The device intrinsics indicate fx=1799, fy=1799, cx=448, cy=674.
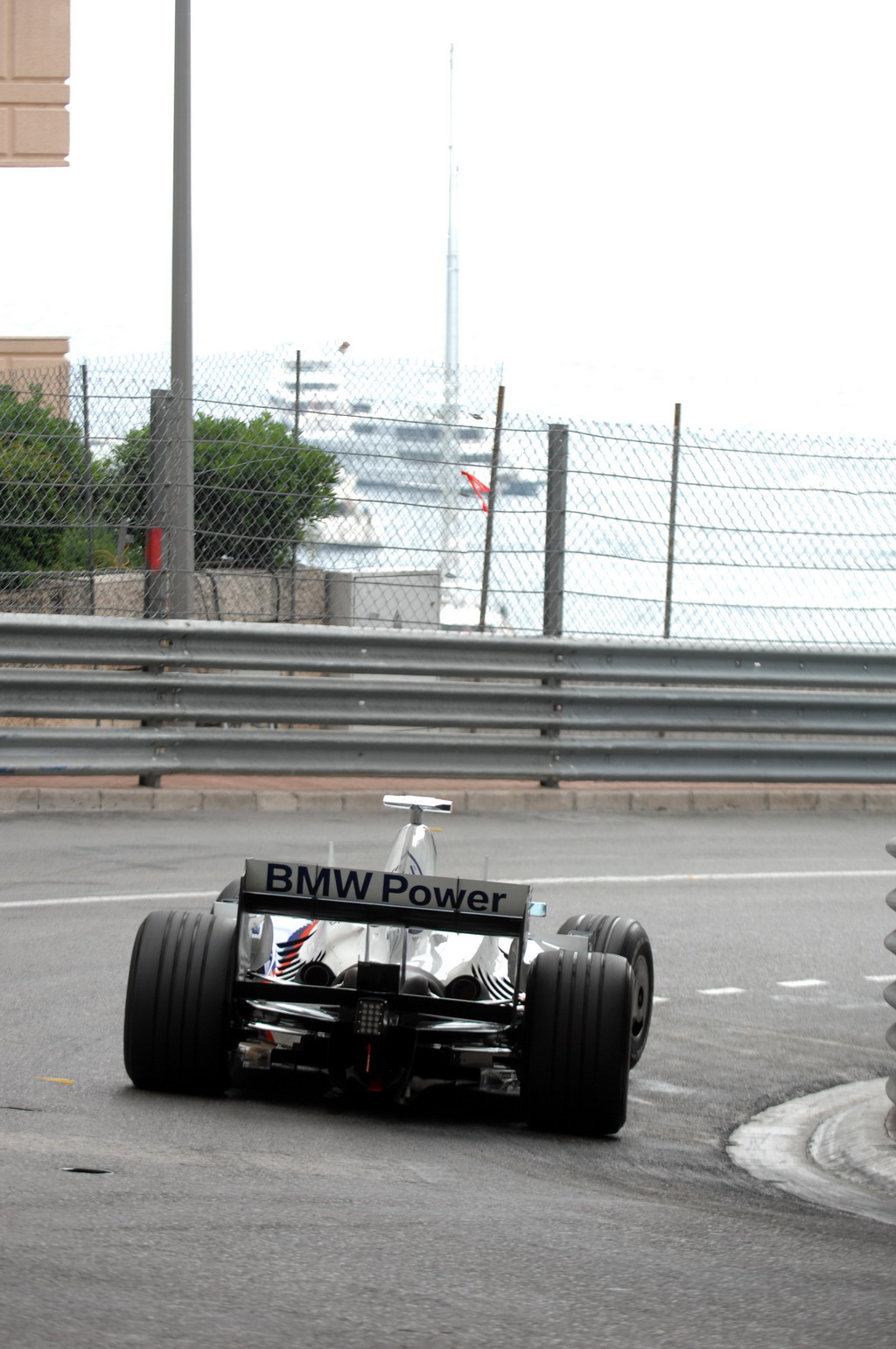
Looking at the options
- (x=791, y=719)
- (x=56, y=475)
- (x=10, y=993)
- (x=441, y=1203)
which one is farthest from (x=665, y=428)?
(x=441, y=1203)

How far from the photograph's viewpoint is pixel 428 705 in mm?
12492

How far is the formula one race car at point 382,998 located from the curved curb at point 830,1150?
502 millimetres

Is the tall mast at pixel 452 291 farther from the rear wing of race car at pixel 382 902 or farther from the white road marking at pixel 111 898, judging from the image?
the rear wing of race car at pixel 382 902

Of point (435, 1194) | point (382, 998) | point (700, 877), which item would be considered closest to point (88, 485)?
point (700, 877)

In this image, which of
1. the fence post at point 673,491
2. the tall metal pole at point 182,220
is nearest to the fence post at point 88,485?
the tall metal pole at point 182,220

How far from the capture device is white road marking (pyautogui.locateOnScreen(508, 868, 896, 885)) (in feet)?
31.8

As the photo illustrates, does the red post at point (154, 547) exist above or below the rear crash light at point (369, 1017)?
above

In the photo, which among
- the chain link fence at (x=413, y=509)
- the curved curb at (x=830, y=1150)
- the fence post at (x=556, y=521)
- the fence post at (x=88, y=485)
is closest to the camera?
the curved curb at (x=830, y=1150)

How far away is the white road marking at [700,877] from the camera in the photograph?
31.8 feet

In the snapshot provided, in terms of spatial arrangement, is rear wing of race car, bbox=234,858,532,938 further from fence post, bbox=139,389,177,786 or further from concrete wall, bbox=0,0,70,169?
concrete wall, bbox=0,0,70,169

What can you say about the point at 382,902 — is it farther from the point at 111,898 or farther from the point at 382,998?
the point at 111,898

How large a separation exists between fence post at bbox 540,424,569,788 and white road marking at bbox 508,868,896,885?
2541 mm

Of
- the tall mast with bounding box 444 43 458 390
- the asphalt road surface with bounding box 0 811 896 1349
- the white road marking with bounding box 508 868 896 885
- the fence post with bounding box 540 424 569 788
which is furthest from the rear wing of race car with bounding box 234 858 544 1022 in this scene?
the tall mast with bounding box 444 43 458 390

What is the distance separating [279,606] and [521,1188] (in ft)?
26.9
